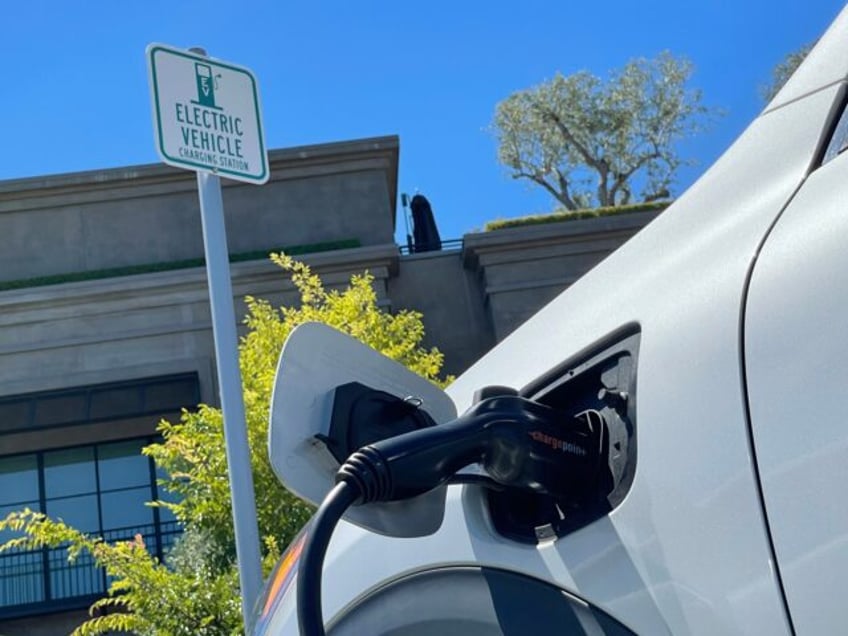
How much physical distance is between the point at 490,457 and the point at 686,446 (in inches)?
11.6

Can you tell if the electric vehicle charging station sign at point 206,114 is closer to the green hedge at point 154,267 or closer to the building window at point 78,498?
the green hedge at point 154,267

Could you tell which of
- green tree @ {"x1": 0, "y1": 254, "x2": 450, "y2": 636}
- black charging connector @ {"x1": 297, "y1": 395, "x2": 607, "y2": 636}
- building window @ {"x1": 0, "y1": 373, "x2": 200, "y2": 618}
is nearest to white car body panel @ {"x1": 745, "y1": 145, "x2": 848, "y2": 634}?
black charging connector @ {"x1": 297, "y1": 395, "x2": 607, "y2": 636}

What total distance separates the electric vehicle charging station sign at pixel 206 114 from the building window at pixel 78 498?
44.0 feet

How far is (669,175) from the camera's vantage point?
27172mm

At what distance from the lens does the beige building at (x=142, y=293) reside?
16.7m

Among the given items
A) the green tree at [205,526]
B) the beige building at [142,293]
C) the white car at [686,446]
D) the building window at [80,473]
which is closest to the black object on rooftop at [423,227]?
the beige building at [142,293]

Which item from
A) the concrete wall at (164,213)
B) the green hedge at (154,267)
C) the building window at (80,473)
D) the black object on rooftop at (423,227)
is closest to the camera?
the building window at (80,473)

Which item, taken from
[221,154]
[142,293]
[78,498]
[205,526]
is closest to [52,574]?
[78,498]

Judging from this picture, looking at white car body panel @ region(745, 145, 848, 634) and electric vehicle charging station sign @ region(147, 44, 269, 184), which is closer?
white car body panel @ region(745, 145, 848, 634)

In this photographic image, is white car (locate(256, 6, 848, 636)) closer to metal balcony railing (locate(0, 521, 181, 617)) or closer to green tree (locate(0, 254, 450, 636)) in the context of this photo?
green tree (locate(0, 254, 450, 636))

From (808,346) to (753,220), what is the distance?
25 cm

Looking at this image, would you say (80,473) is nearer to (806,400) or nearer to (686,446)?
(686,446)

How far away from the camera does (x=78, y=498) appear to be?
57.7ft

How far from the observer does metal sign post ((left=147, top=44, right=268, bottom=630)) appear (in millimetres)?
4027
